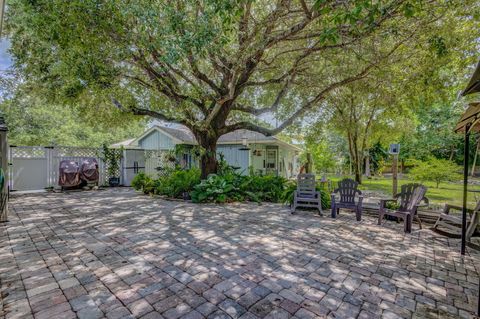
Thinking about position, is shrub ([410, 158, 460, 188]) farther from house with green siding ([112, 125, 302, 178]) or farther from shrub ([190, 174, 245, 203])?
shrub ([190, 174, 245, 203])

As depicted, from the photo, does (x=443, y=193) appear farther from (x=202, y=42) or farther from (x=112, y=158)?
(x=112, y=158)

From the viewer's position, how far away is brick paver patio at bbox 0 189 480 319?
2.30 meters

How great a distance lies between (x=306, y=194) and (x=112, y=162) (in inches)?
367

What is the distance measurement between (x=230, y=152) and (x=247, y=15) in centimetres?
1037

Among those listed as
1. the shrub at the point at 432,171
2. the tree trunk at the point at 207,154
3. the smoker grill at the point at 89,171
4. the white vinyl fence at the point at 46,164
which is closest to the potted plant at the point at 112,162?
the white vinyl fence at the point at 46,164

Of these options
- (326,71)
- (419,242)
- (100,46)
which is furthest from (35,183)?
(419,242)

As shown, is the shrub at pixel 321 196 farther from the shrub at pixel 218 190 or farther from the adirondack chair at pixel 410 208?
the adirondack chair at pixel 410 208

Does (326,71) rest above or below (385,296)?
above

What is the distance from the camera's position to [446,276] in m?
3.06

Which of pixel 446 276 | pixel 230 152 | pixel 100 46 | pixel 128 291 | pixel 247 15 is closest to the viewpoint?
pixel 128 291

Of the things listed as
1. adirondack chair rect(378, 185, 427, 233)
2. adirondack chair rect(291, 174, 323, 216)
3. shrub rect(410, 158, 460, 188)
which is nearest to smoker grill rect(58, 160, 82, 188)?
adirondack chair rect(291, 174, 323, 216)

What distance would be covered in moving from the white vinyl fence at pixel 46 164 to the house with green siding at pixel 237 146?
2.56m

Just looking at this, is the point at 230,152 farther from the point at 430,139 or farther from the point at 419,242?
the point at 430,139

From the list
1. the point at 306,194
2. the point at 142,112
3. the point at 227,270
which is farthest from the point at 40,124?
the point at 227,270
